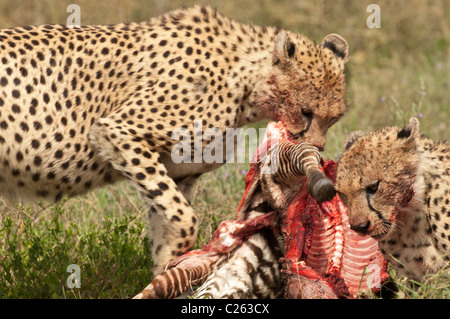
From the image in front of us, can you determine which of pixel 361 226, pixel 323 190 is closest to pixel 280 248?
pixel 361 226

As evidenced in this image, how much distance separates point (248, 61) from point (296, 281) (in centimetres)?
140

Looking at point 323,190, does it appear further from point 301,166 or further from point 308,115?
point 308,115

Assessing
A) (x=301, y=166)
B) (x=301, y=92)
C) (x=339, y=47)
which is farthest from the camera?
(x=339, y=47)

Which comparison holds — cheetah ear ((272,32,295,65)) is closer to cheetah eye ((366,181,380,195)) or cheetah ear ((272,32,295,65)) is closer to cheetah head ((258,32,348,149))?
cheetah head ((258,32,348,149))

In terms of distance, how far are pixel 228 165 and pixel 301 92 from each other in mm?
1725

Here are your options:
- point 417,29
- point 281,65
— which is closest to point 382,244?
point 281,65

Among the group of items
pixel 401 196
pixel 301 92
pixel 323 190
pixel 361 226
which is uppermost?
pixel 301 92

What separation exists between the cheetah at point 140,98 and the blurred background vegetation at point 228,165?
A: 14.7 inches

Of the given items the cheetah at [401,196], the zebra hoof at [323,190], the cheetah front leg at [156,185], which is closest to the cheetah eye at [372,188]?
the cheetah at [401,196]

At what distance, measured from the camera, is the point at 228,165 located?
5.93 meters

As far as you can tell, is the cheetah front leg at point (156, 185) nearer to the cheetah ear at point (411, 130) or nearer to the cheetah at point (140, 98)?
the cheetah at point (140, 98)

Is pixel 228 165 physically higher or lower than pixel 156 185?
lower

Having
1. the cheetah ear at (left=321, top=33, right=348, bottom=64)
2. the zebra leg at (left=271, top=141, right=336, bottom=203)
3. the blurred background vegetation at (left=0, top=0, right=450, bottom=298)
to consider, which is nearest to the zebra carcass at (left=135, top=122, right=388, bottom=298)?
the zebra leg at (left=271, top=141, right=336, bottom=203)

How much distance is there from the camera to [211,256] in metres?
3.83
